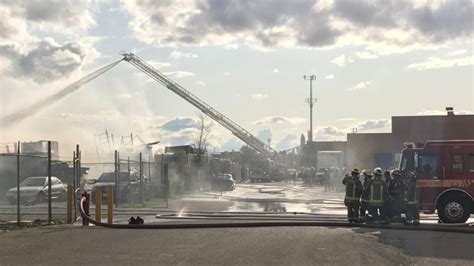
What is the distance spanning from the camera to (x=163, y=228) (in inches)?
595

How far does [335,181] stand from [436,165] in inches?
1180

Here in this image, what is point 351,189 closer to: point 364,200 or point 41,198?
point 364,200

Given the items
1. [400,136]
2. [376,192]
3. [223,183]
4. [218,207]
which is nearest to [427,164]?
[376,192]

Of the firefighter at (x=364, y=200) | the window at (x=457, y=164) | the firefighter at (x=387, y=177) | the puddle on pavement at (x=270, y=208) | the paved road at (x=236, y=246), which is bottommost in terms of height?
the puddle on pavement at (x=270, y=208)

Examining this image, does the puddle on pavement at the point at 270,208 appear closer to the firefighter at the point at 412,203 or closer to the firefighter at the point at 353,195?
the firefighter at the point at 353,195

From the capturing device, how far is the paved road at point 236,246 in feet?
34.6

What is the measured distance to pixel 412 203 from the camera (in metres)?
16.8

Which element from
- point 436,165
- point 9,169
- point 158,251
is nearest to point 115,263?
point 158,251

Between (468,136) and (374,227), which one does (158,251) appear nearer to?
(374,227)

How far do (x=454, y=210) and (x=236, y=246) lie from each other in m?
8.35

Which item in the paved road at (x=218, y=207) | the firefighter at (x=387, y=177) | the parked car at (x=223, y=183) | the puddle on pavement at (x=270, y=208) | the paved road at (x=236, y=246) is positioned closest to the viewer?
the paved road at (x=236, y=246)

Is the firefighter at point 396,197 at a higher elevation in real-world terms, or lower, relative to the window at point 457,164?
lower

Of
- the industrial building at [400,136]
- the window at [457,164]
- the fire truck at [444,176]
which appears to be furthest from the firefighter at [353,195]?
the industrial building at [400,136]

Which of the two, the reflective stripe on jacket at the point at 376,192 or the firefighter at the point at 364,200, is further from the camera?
the firefighter at the point at 364,200
